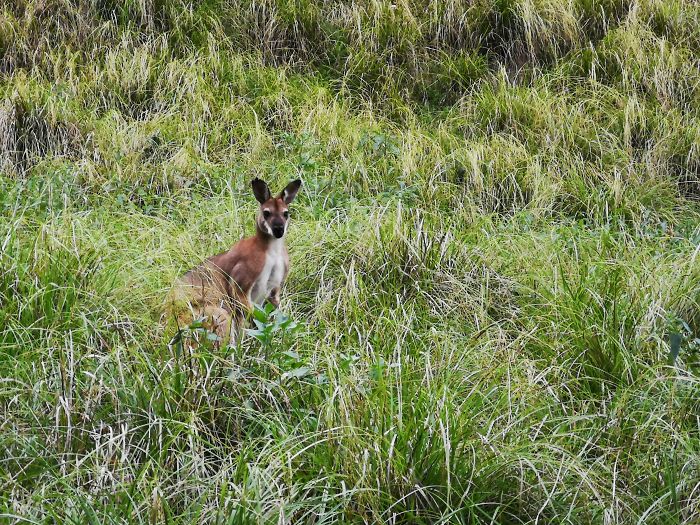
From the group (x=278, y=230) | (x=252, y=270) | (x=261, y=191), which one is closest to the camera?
(x=252, y=270)

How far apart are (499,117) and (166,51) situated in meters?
3.43

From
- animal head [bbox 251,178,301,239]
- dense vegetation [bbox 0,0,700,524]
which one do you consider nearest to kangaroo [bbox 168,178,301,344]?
animal head [bbox 251,178,301,239]

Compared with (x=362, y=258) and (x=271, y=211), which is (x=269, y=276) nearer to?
(x=271, y=211)

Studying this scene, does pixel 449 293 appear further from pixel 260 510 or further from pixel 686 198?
pixel 686 198

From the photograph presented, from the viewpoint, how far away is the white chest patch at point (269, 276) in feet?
16.3

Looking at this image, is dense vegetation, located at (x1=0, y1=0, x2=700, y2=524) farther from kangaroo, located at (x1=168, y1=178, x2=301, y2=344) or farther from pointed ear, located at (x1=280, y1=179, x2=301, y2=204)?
pointed ear, located at (x1=280, y1=179, x2=301, y2=204)

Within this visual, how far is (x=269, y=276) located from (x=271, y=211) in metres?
0.40

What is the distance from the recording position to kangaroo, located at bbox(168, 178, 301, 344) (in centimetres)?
465

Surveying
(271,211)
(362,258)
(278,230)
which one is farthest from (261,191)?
(362,258)

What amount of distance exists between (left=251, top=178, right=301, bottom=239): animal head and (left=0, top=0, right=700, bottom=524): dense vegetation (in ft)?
1.32

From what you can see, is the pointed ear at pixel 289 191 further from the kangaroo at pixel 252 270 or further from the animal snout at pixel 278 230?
the animal snout at pixel 278 230

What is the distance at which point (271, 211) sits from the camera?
511 cm

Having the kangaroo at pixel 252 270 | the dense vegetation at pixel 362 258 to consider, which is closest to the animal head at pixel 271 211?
the kangaroo at pixel 252 270

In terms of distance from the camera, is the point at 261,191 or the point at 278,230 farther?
the point at 261,191
